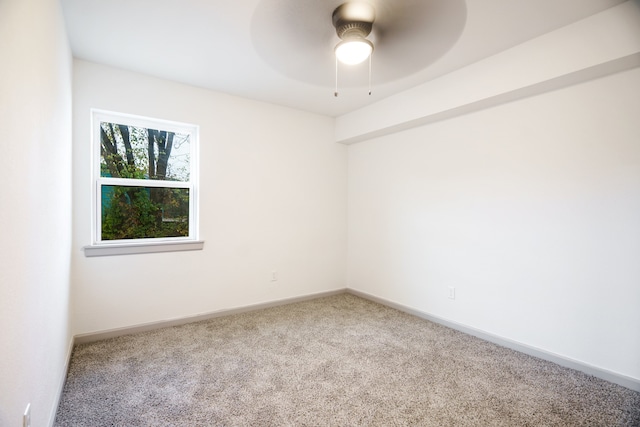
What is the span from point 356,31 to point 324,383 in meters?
2.41

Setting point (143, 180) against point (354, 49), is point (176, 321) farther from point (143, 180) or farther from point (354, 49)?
point (354, 49)

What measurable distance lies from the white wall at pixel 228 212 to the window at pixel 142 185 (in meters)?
0.11

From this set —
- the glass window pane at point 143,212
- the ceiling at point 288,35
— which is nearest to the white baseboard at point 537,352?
the ceiling at point 288,35

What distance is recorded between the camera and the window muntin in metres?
2.88

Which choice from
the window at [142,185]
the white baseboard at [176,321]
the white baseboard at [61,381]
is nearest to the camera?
the white baseboard at [61,381]

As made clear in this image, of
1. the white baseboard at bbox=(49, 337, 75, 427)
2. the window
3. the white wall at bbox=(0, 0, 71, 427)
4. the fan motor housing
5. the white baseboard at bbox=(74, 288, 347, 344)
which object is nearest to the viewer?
the white wall at bbox=(0, 0, 71, 427)

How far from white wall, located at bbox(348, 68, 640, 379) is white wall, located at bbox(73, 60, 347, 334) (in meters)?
1.03

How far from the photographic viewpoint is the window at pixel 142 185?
2.86 metres

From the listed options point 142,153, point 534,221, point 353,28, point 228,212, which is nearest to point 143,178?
point 142,153

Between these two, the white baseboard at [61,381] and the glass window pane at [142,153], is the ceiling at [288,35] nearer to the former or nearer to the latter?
the glass window pane at [142,153]

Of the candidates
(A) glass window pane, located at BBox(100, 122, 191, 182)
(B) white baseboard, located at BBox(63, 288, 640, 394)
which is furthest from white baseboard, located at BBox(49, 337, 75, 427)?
(A) glass window pane, located at BBox(100, 122, 191, 182)

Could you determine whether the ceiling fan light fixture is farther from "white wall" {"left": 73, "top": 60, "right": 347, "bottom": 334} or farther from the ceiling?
"white wall" {"left": 73, "top": 60, "right": 347, "bottom": 334}

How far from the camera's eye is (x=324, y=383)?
2.12m

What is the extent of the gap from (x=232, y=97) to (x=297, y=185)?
1303mm
